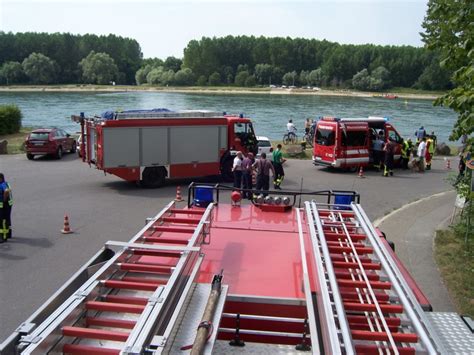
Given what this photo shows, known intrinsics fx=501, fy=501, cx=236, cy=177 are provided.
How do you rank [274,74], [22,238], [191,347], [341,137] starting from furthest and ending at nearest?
[274,74] → [341,137] → [22,238] → [191,347]

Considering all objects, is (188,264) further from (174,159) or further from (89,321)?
(174,159)

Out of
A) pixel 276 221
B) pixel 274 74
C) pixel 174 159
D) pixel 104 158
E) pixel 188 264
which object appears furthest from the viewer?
pixel 274 74

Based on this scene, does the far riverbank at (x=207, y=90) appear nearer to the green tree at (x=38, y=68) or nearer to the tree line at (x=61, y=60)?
the green tree at (x=38, y=68)

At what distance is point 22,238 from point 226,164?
8.94 metres

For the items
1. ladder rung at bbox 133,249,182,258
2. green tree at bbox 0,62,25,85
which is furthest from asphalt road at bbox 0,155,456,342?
green tree at bbox 0,62,25,85

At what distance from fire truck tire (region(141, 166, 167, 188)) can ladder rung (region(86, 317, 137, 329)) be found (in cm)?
1418

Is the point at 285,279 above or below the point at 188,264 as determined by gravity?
below

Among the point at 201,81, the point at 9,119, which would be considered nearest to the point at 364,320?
the point at 9,119

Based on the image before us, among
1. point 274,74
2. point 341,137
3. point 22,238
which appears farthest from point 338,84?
point 22,238

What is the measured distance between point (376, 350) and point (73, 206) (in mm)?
12716

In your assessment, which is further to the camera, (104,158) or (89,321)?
(104,158)

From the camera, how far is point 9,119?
3167cm

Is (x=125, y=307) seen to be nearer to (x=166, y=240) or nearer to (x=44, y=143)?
(x=166, y=240)

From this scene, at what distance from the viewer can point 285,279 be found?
497cm
